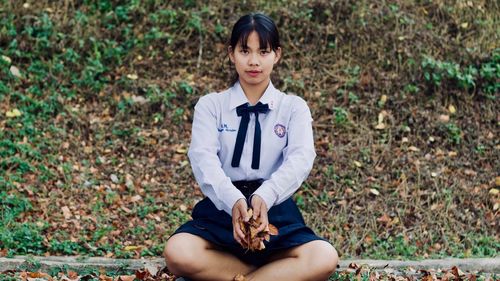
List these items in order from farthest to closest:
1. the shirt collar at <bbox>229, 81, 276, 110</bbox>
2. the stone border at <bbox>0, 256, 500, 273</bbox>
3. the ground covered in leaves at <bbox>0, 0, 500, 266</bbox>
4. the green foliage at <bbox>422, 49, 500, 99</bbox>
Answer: the green foliage at <bbox>422, 49, 500, 99</bbox> → the ground covered in leaves at <bbox>0, 0, 500, 266</bbox> → the stone border at <bbox>0, 256, 500, 273</bbox> → the shirt collar at <bbox>229, 81, 276, 110</bbox>

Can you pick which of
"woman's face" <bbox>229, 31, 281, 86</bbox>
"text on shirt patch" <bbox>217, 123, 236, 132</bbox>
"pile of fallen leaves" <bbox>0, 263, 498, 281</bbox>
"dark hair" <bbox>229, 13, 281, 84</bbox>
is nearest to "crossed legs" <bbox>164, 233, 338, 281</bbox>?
"pile of fallen leaves" <bbox>0, 263, 498, 281</bbox>

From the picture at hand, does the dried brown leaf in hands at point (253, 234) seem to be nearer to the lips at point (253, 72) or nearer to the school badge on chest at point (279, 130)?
the school badge on chest at point (279, 130)

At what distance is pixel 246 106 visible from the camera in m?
3.90

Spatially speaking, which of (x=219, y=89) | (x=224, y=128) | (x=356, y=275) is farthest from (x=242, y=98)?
(x=219, y=89)

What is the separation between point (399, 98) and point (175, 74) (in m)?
2.10

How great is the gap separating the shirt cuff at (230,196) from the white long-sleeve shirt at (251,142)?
70mm

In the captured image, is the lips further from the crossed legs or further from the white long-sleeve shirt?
the crossed legs

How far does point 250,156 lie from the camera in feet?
12.6

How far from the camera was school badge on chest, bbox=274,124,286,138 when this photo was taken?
3.88 meters

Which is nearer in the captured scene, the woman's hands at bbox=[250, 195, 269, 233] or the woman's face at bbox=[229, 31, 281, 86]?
the woman's hands at bbox=[250, 195, 269, 233]

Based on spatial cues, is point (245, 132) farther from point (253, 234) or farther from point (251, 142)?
point (253, 234)

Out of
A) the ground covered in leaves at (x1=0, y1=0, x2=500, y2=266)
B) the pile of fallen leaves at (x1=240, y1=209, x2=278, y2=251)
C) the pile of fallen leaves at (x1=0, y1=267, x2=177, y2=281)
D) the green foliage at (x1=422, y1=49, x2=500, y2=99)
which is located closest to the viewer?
the pile of fallen leaves at (x1=240, y1=209, x2=278, y2=251)

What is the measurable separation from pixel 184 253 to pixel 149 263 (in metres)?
0.93

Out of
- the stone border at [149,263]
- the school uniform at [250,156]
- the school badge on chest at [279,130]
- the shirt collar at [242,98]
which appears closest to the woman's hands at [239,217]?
the school uniform at [250,156]
